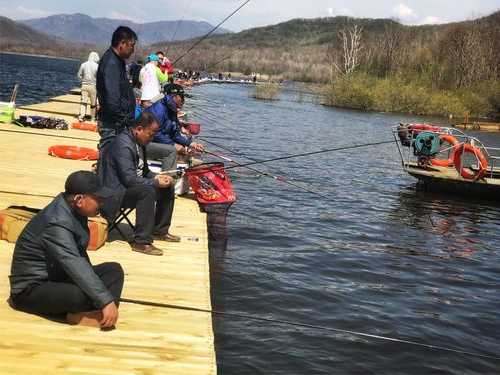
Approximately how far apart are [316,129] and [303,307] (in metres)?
25.0

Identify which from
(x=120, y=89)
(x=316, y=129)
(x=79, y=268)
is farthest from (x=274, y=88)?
(x=79, y=268)

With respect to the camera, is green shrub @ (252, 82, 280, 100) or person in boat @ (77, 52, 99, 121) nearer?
person in boat @ (77, 52, 99, 121)

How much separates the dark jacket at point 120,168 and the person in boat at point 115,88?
2.81 ft

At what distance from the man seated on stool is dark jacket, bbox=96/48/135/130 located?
0.84 m

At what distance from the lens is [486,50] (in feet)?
207

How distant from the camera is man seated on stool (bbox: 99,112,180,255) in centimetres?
678

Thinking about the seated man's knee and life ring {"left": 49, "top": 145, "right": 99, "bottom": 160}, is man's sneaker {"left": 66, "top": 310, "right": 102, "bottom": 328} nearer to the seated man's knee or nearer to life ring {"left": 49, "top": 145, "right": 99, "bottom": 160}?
the seated man's knee

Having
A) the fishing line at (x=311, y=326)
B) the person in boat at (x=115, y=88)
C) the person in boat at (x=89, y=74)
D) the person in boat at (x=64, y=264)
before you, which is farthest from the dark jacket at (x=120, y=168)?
the person in boat at (x=89, y=74)

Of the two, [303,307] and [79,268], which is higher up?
[79,268]

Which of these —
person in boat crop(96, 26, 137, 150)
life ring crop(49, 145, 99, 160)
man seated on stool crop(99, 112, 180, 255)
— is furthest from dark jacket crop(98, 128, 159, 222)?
life ring crop(49, 145, 99, 160)

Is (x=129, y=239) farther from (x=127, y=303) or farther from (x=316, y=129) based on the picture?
(x=316, y=129)

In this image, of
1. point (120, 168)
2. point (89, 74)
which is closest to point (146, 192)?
point (120, 168)

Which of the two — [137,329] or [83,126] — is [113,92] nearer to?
[137,329]

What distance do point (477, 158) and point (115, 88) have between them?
1117cm
